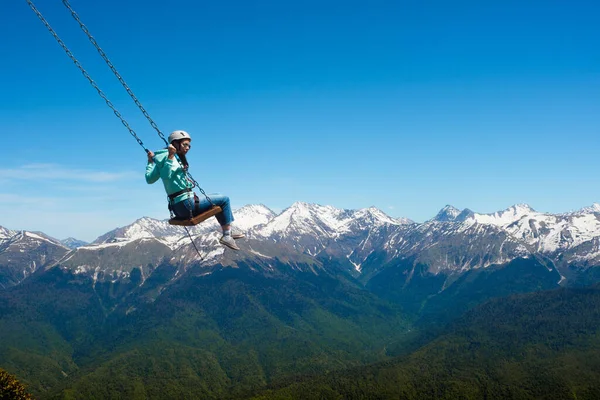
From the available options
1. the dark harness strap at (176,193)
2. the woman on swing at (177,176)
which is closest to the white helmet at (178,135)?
the woman on swing at (177,176)

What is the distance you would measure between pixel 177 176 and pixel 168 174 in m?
0.35

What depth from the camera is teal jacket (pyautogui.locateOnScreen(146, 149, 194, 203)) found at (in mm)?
14117

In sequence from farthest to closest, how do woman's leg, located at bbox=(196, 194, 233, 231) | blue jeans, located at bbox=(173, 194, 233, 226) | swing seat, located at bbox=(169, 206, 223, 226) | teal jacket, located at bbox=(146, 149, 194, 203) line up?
1. woman's leg, located at bbox=(196, 194, 233, 231)
2. blue jeans, located at bbox=(173, 194, 233, 226)
3. swing seat, located at bbox=(169, 206, 223, 226)
4. teal jacket, located at bbox=(146, 149, 194, 203)

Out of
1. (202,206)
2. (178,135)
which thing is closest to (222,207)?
(202,206)

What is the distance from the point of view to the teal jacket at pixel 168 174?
1412 cm

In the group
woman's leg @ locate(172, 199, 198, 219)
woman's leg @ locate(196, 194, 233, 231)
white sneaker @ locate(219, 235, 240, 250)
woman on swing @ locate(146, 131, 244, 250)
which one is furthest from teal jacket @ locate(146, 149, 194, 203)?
white sneaker @ locate(219, 235, 240, 250)

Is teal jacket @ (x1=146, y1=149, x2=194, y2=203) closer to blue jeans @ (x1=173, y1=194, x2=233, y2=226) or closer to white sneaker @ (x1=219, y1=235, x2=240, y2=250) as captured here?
blue jeans @ (x1=173, y1=194, x2=233, y2=226)

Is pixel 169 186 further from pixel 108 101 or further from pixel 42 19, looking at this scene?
pixel 42 19

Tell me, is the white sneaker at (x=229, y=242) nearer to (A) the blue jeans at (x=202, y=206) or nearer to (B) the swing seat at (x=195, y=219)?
(A) the blue jeans at (x=202, y=206)

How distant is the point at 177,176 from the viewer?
14.5 m

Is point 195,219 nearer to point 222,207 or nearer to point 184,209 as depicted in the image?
point 184,209

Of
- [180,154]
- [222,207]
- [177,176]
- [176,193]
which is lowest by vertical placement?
[222,207]

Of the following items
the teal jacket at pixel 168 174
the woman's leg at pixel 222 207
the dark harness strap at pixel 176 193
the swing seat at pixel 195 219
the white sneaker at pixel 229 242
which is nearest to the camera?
the teal jacket at pixel 168 174

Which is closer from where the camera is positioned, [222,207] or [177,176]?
[177,176]
